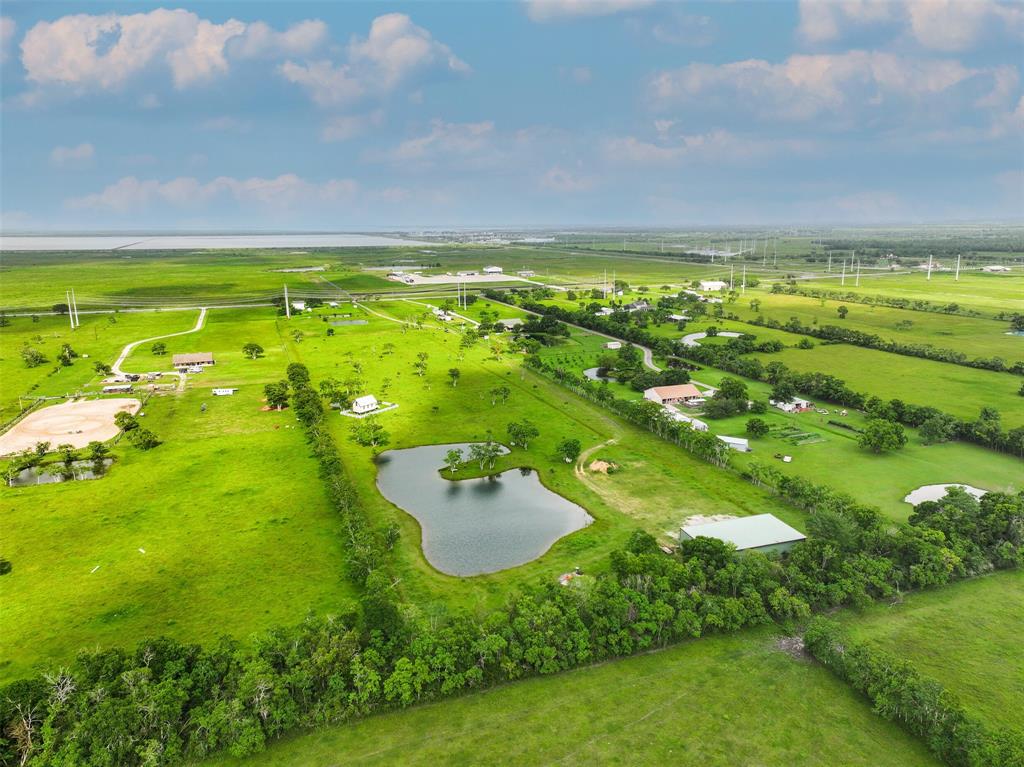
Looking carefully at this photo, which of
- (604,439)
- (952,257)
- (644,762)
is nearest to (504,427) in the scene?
(604,439)

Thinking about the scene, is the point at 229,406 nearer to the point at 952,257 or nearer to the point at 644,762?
the point at 644,762

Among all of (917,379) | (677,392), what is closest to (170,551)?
(677,392)

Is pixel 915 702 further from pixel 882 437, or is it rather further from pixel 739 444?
pixel 882 437

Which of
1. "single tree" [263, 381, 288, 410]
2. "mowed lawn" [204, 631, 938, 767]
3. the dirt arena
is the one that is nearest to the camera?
"mowed lawn" [204, 631, 938, 767]

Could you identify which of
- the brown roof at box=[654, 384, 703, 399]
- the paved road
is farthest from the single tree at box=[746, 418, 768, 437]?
the paved road

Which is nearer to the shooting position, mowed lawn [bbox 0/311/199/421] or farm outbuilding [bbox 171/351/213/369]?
mowed lawn [bbox 0/311/199/421]

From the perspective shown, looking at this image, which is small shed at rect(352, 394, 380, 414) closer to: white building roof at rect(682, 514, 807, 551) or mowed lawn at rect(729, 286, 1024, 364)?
white building roof at rect(682, 514, 807, 551)

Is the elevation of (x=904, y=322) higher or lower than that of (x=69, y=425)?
higher
